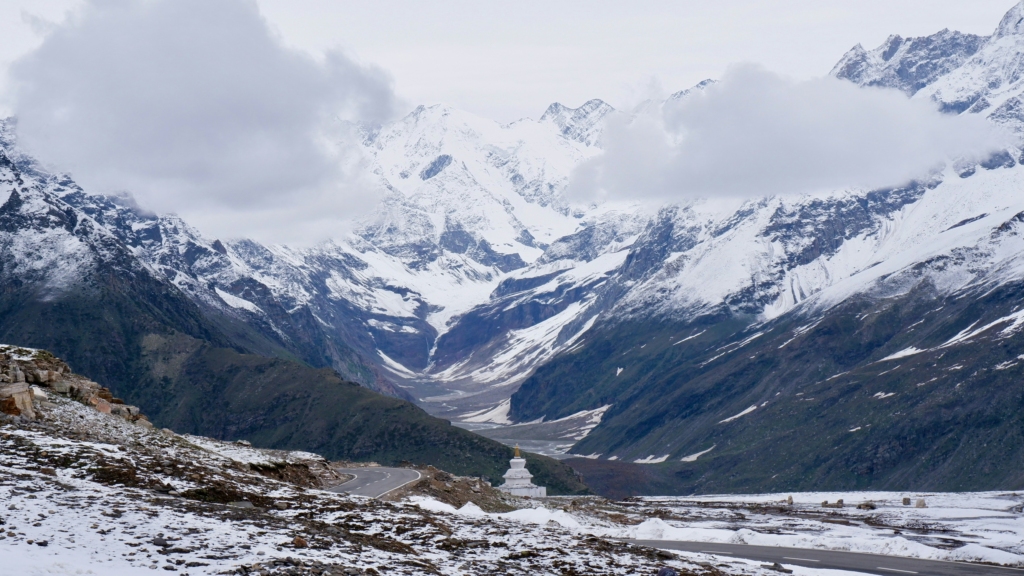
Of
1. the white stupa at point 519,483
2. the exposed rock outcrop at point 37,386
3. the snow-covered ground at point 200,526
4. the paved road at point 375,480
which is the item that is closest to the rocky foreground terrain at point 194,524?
the snow-covered ground at point 200,526

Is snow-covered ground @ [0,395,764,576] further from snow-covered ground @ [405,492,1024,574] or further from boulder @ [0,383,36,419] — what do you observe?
snow-covered ground @ [405,492,1024,574]

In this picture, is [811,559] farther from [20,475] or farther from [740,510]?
[740,510]

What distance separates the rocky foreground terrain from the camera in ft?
116

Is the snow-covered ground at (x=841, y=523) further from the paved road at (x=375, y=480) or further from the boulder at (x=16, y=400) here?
the boulder at (x=16, y=400)

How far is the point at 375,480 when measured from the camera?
9144cm

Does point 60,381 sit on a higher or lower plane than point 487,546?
higher

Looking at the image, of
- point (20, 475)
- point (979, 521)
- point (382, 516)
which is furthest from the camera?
point (979, 521)

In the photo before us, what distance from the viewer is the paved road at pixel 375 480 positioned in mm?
79500

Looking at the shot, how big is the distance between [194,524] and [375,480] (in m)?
52.1

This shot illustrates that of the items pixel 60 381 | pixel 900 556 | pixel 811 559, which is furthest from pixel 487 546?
pixel 60 381

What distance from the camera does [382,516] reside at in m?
51.1

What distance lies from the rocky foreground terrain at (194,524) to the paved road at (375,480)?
58.0 feet

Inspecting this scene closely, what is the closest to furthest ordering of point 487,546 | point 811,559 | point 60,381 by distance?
point 487,546, point 811,559, point 60,381

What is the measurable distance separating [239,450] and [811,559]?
40188 millimetres
